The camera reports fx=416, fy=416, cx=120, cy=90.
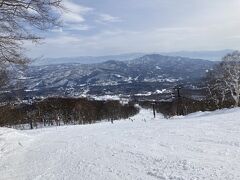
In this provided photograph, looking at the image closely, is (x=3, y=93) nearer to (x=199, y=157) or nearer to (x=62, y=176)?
(x=62, y=176)

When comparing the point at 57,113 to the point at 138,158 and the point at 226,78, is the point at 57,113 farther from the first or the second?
the point at 138,158

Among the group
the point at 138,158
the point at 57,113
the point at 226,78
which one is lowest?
the point at 57,113

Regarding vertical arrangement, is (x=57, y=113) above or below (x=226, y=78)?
below

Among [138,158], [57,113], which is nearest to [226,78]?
[57,113]

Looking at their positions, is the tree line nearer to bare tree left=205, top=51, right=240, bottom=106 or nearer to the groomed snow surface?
bare tree left=205, top=51, right=240, bottom=106

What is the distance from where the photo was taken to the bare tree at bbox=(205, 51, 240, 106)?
6988 centimetres

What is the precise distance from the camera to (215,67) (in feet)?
251

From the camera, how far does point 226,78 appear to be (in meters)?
70.9

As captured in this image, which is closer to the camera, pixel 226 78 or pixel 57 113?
pixel 226 78

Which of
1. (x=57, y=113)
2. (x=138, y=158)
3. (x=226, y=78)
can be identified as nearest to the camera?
(x=138, y=158)

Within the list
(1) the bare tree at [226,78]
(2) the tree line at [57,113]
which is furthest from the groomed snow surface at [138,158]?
(2) the tree line at [57,113]

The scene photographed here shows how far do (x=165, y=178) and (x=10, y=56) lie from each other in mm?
5580

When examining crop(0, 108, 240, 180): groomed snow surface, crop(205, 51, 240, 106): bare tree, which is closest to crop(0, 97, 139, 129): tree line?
crop(205, 51, 240, 106): bare tree

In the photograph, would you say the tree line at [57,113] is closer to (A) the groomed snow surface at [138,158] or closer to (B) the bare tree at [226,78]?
(B) the bare tree at [226,78]
